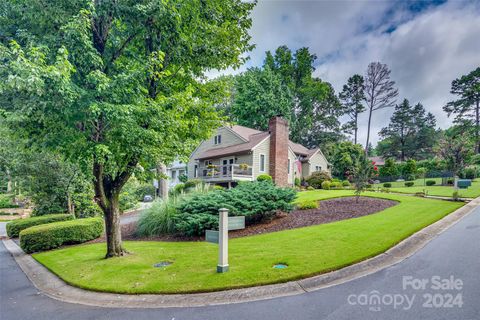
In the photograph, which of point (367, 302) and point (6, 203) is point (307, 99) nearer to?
point (367, 302)

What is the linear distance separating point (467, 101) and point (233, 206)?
46.8 metres

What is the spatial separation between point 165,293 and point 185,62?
21.5 ft

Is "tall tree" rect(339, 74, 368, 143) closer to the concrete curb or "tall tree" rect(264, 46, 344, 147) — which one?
"tall tree" rect(264, 46, 344, 147)

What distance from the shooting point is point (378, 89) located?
40969 millimetres

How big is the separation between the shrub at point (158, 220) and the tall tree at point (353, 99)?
1679 inches

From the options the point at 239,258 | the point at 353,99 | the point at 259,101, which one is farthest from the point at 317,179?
the point at 353,99

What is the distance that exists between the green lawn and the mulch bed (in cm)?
107

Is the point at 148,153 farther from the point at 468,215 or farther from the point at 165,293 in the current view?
the point at 468,215

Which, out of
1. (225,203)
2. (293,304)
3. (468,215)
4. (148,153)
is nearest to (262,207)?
(225,203)

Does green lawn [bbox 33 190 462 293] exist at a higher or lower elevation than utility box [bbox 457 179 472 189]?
lower

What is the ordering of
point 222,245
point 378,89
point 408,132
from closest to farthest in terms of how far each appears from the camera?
1. point 222,245
2. point 378,89
3. point 408,132

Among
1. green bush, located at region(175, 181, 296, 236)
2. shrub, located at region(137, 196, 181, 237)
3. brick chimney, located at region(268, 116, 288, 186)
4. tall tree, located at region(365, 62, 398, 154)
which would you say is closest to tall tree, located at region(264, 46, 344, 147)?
tall tree, located at region(365, 62, 398, 154)

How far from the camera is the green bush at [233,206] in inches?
406

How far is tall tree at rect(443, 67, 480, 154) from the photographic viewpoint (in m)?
38.4
